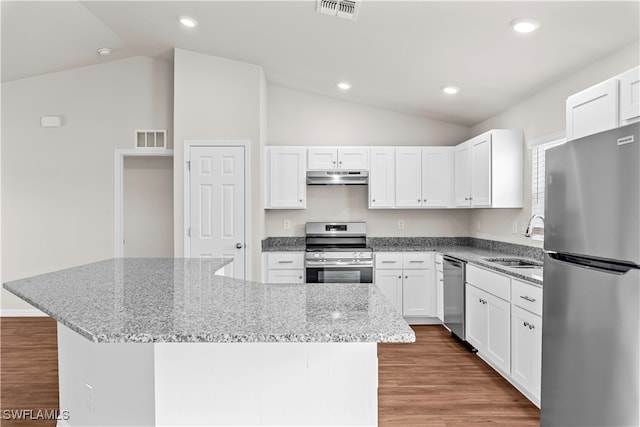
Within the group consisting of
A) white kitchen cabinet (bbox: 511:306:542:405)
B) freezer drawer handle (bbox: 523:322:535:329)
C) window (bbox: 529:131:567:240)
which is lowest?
white kitchen cabinet (bbox: 511:306:542:405)

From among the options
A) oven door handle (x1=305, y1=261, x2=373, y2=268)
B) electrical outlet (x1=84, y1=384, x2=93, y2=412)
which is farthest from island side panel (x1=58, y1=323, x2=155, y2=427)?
oven door handle (x1=305, y1=261, x2=373, y2=268)

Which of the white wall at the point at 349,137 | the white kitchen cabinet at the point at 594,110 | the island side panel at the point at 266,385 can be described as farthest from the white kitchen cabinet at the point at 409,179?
the island side panel at the point at 266,385

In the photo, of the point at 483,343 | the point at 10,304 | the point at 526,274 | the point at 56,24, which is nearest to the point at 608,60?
the point at 526,274

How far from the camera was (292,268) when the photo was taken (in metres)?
4.42

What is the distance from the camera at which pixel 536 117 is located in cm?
358

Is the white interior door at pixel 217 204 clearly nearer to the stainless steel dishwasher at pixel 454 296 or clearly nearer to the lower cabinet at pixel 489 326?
the stainless steel dishwasher at pixel 454 296

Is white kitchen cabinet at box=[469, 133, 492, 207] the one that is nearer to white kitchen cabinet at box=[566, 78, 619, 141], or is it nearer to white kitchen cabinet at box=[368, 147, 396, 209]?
white kitchen cabinet at box=[368, 147, 396, 209]

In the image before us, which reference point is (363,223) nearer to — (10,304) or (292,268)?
(292,268)

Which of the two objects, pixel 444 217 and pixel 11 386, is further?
pixel 444 217

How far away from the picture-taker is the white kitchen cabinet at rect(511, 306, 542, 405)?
2512mm

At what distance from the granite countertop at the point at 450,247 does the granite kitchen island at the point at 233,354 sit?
2221mm

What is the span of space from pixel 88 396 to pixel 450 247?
402 centimetres

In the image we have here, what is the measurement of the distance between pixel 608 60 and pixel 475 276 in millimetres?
1898

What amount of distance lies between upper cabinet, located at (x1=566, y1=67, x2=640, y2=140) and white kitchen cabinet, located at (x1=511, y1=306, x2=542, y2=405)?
1199mm
